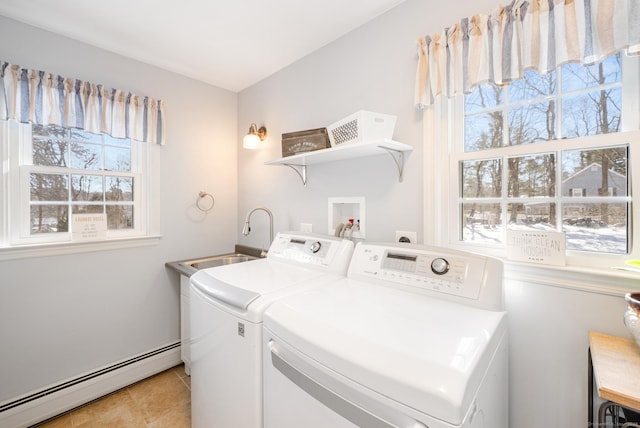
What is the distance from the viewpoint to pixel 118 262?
207cm

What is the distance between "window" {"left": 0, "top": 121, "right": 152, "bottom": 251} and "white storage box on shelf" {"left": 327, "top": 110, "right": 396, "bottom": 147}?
169 centimetres

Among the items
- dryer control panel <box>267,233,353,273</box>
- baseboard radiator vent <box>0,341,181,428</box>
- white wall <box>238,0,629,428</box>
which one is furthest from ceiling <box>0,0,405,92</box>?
baseboard radiator vent <box>0,341,181,428</box>

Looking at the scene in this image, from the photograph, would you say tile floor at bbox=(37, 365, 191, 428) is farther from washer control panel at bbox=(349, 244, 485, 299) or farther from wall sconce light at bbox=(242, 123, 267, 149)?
wall sconce light at bbox=(242, 123, 267, 149)

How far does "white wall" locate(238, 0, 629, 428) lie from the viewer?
106cm

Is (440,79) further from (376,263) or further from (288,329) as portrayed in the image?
(288,329)

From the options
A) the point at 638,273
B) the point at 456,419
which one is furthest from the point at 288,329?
the point at 638,273

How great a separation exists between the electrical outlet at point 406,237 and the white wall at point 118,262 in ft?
6.05

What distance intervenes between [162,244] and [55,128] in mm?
1074

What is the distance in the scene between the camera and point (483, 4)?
1.24 metres

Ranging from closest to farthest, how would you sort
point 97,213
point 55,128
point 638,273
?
1. point 638,273
2. point 55,128
3. point 97,213

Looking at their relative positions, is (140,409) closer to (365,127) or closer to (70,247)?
(70,247)

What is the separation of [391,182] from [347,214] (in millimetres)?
415

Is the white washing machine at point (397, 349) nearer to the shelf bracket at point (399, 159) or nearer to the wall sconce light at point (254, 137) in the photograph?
the shelf bracket at point (399, 159)

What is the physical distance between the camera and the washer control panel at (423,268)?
1.05 m
